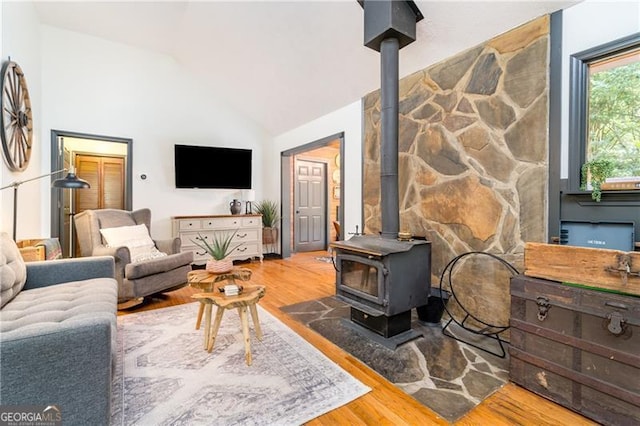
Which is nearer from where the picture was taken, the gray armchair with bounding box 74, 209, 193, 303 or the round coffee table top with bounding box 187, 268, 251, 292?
the round coffee table top with bounding box 187, 268, 251, 292

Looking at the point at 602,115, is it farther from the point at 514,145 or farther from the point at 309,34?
the point at 309,34

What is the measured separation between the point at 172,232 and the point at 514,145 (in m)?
4.89

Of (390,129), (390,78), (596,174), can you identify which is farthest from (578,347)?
(390,78)

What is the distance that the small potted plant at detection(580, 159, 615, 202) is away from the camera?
5.80ft

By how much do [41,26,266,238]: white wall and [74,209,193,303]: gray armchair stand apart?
121 cm

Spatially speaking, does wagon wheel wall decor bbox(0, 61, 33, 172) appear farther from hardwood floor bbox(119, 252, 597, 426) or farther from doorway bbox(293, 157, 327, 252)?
doorway bbox(293, 157, 327, 252)

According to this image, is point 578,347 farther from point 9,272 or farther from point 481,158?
point 9,272

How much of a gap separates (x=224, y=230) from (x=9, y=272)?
125 inches

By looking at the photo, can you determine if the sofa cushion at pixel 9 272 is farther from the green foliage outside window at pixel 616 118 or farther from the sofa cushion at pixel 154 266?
the green foliage outside window at pixel 616 118

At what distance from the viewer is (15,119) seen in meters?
2.80

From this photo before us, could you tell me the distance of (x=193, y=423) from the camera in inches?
55.2

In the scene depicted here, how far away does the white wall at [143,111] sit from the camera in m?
4.00

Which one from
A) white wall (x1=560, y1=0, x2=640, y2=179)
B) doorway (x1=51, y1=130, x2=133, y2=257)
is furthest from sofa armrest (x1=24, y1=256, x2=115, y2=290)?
white wall (x1=560, y1=0, x2=640, y2=179)

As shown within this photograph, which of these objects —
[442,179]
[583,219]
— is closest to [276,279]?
[442,179]
